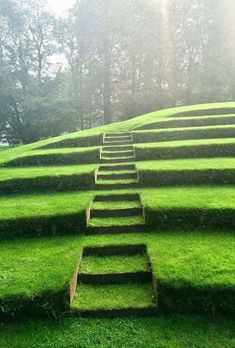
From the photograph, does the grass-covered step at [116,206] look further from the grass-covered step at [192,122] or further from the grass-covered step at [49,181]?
the grass-covered step at [192,122]

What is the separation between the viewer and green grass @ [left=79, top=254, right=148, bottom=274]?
791cm

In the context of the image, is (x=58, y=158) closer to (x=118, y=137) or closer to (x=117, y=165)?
(x=117, y=165)

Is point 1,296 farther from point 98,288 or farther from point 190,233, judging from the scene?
point 190,233

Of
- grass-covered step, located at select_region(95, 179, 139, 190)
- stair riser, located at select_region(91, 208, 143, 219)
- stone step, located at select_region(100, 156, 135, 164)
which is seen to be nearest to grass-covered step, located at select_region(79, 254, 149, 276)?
stair riser, located at select_region(91, 208, 143, 219)

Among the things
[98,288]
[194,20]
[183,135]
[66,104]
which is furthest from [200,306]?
[194,20]

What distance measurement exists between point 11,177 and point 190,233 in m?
6.84

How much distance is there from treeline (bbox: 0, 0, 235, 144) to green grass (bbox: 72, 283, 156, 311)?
87.9 feet

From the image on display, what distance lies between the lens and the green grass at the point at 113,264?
7.91 metres

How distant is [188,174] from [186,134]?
5.69 metres

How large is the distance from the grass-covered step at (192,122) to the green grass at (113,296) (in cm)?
1296

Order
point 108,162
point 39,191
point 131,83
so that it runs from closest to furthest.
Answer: point 39,191, point 108,162, point 131,83

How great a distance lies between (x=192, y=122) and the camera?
19.4m

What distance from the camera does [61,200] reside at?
36.0ft

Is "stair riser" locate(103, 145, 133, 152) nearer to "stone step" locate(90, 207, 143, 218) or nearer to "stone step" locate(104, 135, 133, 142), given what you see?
"stone step" locate(104, 135, 133, 142)
